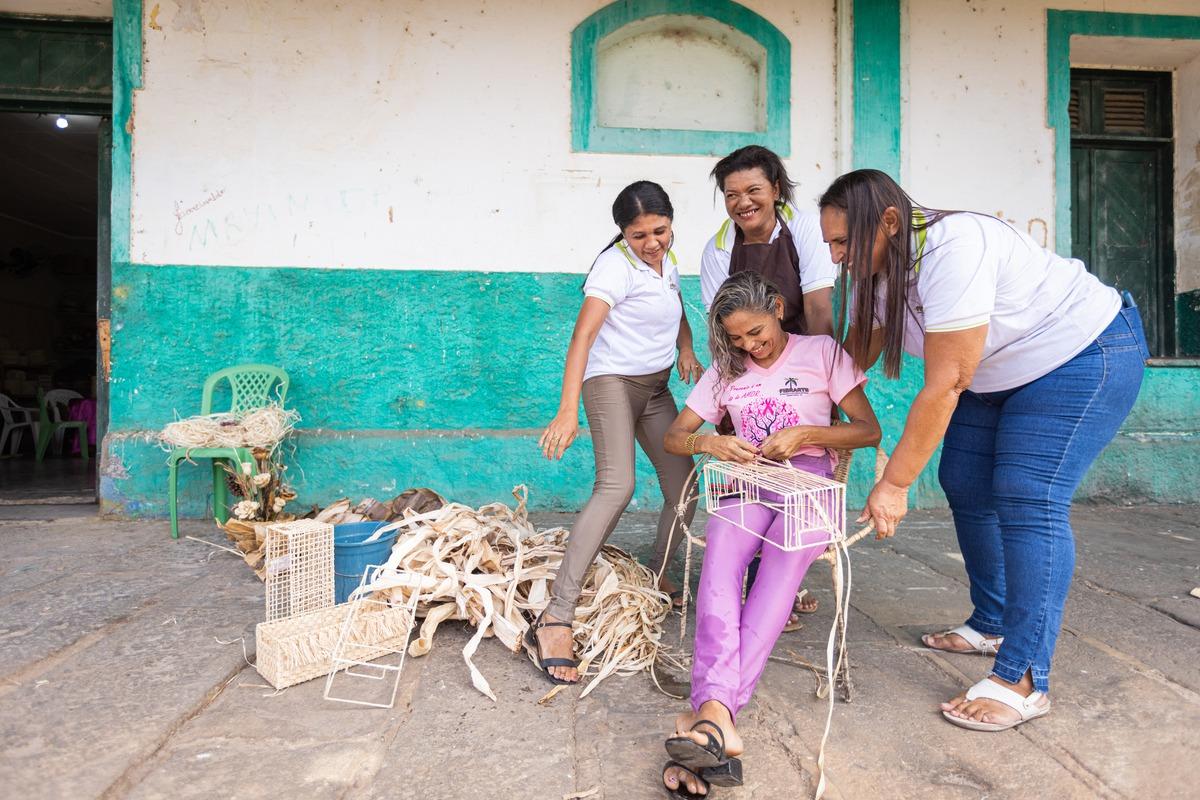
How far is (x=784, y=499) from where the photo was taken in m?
2.18

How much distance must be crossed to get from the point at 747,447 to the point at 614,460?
55cm

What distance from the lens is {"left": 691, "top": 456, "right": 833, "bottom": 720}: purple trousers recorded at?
1916mm

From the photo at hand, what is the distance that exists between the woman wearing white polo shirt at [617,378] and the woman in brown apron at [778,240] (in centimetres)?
24

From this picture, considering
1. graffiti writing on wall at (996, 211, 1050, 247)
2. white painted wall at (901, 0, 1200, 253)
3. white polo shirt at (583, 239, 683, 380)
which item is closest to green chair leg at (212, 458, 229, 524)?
white polo shirt at (583, 239, 683, 380)

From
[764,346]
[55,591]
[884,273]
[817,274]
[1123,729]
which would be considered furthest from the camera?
[55,591]

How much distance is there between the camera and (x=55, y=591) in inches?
127

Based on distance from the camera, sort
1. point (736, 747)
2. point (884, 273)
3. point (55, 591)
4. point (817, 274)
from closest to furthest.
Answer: point (736, 747) < point (884, 273) < point (817, 274) < point (55, 591)

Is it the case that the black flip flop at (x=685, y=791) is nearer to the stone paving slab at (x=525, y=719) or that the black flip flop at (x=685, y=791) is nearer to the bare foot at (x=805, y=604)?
the stone paving slab at (x=525, y=719)

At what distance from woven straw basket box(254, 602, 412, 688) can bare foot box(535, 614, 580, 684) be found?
49 cm

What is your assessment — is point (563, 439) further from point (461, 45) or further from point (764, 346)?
point (461, 45)

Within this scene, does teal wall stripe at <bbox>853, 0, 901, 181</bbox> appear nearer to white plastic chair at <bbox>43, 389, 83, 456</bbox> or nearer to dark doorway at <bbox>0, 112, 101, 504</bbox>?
dark doorway at <bbox>0, 112, 101, 504</bbox>

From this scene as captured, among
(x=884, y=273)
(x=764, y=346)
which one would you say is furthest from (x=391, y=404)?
(x=884, y=273)

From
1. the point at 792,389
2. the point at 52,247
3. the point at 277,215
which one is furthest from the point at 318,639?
the point at 52,247

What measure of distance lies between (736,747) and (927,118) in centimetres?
491
